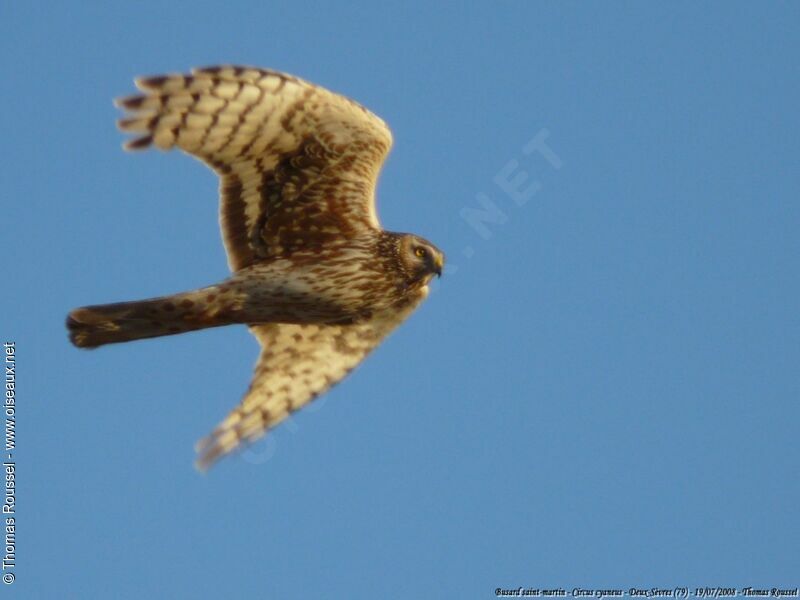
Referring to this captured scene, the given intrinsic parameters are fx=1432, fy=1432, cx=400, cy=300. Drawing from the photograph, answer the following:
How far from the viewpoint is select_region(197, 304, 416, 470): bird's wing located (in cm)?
971

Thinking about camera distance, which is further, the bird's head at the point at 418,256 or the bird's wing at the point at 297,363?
the bird's wing at the point at 297,363

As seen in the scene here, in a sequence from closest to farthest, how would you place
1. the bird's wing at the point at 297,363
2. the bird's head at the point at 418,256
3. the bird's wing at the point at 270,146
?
the bird's wing at the point at 270,146 → the bird's head at the point at 418,256 → the bird's wing at the point at 297,363

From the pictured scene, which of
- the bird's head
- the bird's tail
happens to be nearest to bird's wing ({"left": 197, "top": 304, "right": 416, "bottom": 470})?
the bird's head

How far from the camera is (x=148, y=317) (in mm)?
8977

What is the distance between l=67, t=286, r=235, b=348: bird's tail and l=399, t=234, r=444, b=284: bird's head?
3.91ft

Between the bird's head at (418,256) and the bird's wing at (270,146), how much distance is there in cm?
25

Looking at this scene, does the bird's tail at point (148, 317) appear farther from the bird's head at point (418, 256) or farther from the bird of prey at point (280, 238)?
the bird's head at point (418, 256)

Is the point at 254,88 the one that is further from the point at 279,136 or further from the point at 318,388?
the point at 318,388

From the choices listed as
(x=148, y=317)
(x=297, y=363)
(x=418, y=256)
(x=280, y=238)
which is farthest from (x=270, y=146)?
(x=297, y=363)

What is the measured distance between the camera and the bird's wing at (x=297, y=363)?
31.9 ft

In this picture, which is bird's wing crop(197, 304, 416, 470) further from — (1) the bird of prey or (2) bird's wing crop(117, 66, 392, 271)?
(2) bird's wing crop(117, 66, 392, 271)

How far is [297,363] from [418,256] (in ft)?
3.90

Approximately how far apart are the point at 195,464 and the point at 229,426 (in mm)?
414

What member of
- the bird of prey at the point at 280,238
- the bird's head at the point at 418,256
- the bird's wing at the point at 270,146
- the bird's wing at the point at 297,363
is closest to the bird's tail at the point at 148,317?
the bird of prey at the point at 280,238
